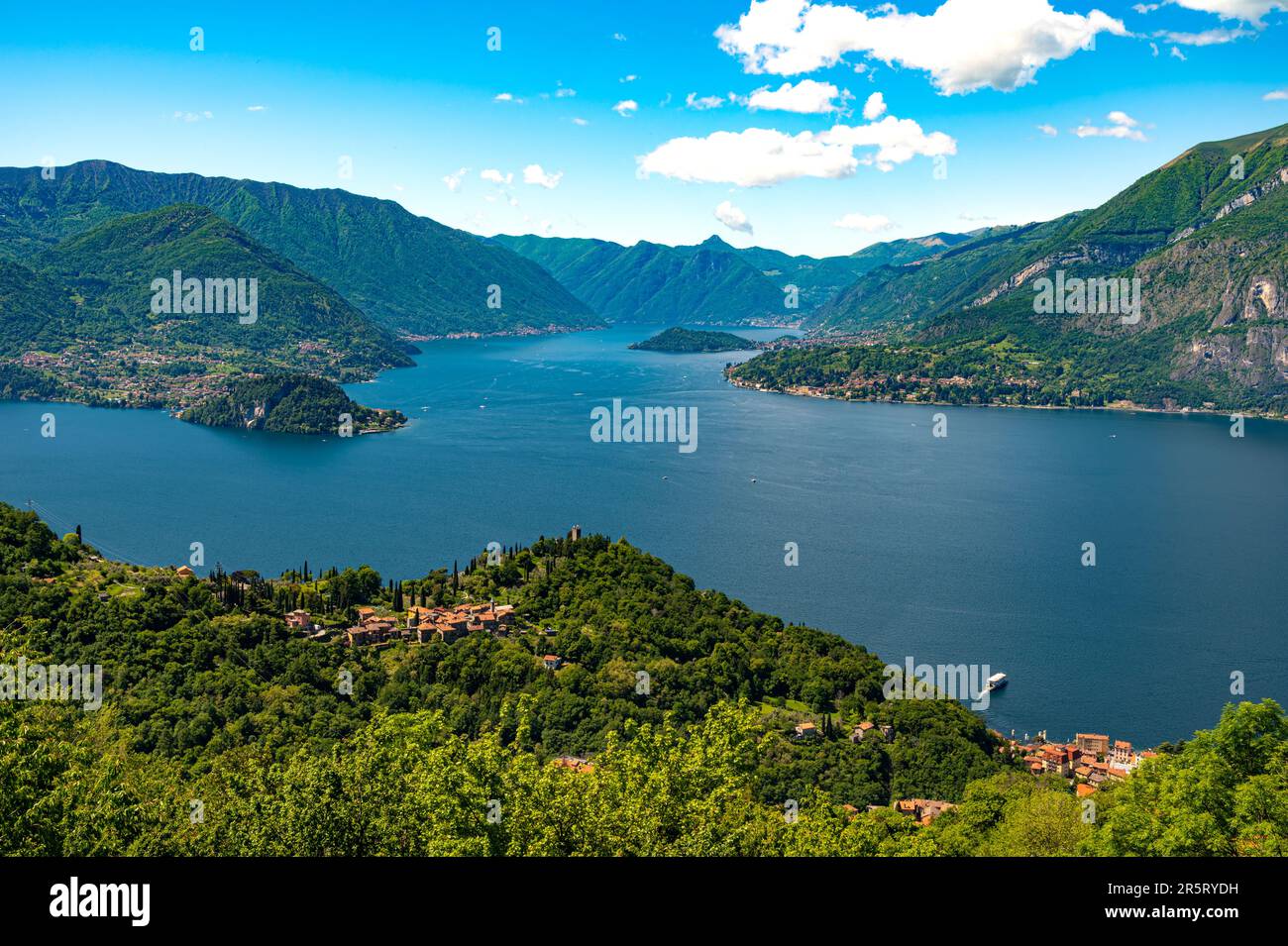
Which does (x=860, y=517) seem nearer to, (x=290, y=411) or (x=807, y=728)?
(x=807, y=728)

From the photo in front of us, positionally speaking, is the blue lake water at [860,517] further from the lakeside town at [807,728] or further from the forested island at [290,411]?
the forested island at [290,411]

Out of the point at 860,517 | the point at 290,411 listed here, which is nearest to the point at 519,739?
the point at 860,517

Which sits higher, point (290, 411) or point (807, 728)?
point (290, 411)

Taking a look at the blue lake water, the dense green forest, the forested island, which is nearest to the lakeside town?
the dense green forest

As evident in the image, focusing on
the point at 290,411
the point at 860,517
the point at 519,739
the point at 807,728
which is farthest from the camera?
the point at 290,411

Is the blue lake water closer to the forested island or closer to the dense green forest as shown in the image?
the forested island

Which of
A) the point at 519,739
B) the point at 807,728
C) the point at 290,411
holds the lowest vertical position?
the point at 807,728

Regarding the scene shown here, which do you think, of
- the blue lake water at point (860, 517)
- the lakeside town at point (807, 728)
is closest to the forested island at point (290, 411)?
the blue lake water at point (860, 517)
